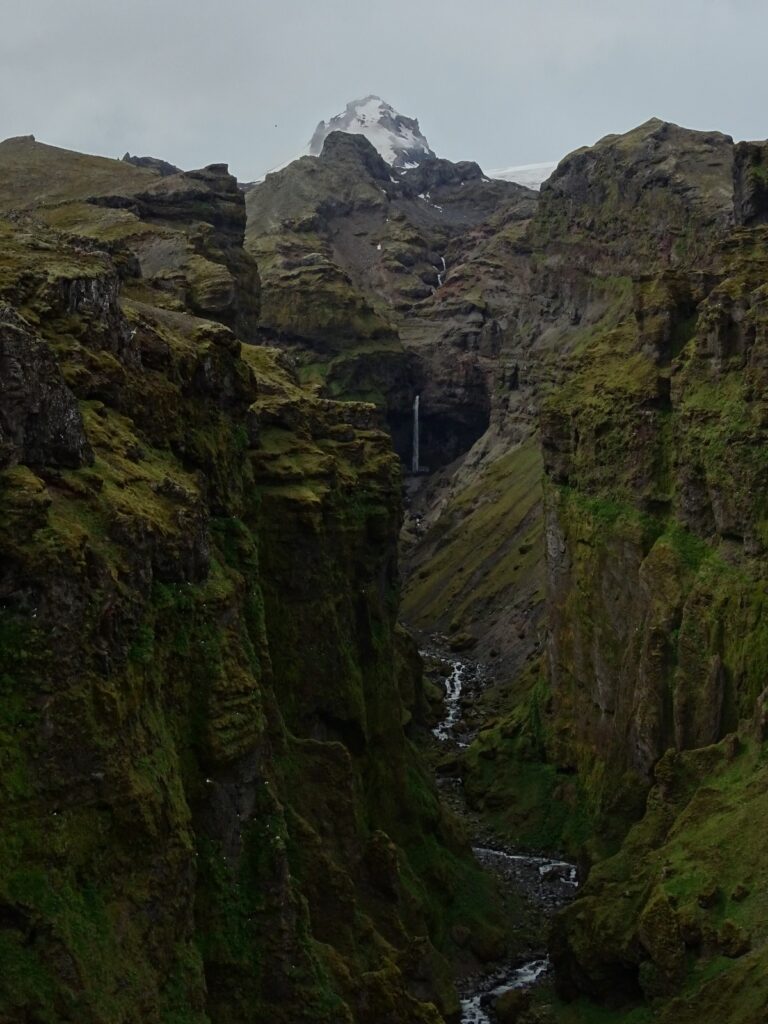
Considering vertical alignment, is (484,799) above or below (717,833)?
below

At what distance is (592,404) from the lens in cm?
9081

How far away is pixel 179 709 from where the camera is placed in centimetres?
3681

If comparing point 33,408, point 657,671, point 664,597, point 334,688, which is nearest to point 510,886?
point 657,671

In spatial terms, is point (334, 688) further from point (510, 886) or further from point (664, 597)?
point (664, 597)

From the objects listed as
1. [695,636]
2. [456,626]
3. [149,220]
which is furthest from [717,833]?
[149,220]

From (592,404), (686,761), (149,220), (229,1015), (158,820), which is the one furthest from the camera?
(149,220)

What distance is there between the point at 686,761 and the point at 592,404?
34.7m

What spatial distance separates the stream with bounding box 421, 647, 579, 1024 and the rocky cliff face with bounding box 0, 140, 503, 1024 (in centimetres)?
252

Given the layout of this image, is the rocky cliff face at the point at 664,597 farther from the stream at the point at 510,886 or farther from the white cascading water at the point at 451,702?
the white cascading water at the point at 451,702

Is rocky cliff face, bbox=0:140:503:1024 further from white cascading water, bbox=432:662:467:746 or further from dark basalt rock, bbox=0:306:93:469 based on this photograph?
white cascading water, bbox=432:662:467:746

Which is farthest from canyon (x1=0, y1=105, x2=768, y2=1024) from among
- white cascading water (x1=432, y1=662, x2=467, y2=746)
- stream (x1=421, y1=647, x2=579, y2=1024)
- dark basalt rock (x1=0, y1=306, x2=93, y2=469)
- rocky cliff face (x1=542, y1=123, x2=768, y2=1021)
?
white cascading water (x1=432, y1=662, x2=467, y2=746)

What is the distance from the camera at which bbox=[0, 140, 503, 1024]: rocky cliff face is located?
29672 mm

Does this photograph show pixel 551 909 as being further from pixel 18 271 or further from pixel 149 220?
pixel 149 220

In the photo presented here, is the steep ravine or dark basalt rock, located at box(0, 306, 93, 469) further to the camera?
the steep ravine
